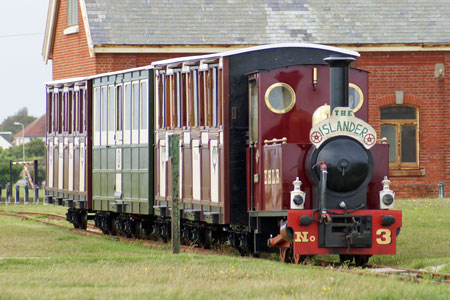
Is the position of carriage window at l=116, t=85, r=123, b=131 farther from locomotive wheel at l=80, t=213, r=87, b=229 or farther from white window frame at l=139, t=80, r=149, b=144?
locomotive wheel at l=80, t=213, r=87, b=229

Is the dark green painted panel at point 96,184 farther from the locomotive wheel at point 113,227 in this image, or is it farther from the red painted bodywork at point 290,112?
the red painted bodywork at point 290,112

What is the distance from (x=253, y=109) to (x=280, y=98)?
0.57 metres

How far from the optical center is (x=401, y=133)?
3095 cm

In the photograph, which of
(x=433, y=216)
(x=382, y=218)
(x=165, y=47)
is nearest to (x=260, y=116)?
(x=382, y=218)

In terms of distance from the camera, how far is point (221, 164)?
606 inches

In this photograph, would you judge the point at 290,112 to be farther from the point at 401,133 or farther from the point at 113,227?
the point at 401,133

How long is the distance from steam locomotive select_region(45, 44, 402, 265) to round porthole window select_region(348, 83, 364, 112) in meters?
0.02

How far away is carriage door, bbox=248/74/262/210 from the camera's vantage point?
48.3 ft

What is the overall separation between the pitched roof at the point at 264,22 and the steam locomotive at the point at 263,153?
969cm

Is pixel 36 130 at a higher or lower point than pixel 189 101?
higher

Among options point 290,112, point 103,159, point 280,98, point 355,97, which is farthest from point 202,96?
point 103,159

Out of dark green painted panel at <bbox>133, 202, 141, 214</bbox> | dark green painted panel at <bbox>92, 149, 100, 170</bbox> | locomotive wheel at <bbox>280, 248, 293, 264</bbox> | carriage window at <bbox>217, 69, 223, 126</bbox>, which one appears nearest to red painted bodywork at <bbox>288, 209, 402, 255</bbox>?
locomotive wheel at <bbox>280, 248, 293, 264</bbox>

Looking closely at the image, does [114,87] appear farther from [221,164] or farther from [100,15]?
[100,15]

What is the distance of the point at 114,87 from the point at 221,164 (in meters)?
6.08
